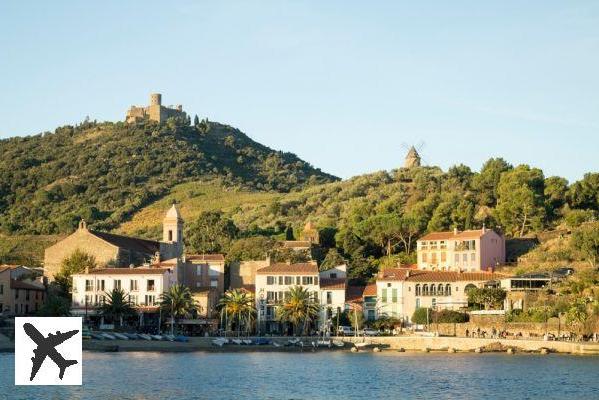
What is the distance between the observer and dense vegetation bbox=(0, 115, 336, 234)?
5566 inches

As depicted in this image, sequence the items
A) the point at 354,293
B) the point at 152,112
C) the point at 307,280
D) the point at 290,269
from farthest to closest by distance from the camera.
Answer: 1. the point at 152,112
2. the point at 354,293
3. the point at 290,269
4. the point at 307,280

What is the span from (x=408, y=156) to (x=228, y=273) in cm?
5315

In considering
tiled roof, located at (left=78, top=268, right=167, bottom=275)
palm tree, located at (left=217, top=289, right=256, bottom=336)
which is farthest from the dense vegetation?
palm tree, located at (left=217, top=289, right=256, bottom=336)

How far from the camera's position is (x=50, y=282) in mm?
97812

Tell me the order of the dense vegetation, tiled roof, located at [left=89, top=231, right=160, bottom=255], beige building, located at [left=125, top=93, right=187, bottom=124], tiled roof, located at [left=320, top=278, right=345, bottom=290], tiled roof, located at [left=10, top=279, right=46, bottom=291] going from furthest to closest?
beige building, located at [left=125, top=93, right=187, bottom=124], the dense vegetation, tiled roof, located at [left=89, top=231, right=160, bottom=255], tiled roof, located at [left=10, top=279, right=46, bottom=291], tiled roof, located at [left=320, top=278, right=345, bottom=290]

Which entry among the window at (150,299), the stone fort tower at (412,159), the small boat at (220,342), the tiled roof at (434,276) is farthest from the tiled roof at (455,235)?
the stone fort tower at (412,159)

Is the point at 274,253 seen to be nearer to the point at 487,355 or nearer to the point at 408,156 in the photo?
the point at 487,355

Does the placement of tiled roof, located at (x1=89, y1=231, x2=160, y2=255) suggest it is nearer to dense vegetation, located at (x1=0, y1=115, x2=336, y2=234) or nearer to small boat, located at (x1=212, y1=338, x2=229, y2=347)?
small boat, located at (x1=212, y1=338, x2=229, y2=347)

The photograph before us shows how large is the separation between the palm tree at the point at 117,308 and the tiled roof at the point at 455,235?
27.8m

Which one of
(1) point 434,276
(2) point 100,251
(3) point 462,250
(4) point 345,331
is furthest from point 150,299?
(3) point 462,250

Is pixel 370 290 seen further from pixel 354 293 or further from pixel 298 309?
pixel 298 309

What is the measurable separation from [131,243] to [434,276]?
28403 mm

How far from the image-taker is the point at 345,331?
90.9 m

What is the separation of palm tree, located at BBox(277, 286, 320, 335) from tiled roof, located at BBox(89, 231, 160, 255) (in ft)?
59.1
